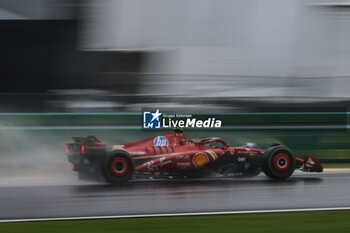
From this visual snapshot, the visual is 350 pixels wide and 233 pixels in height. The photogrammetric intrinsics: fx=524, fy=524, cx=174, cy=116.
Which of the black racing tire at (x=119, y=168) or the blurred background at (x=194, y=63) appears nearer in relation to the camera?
the black racing tire at (x=119, y=168)

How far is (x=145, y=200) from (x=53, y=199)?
1.24 metres

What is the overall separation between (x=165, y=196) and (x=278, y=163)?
240 cm

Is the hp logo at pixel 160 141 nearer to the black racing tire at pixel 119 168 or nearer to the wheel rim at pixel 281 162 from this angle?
the black racing tire at pixel 119 168

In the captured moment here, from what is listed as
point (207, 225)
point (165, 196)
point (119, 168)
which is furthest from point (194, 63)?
point (207, 225)

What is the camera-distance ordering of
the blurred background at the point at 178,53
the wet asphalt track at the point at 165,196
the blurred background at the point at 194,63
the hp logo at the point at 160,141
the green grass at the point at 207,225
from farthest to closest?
1. the blurred background at the point at 178,53
2. the blurred background at the point at 194,63
3. the hp logo at the point at 160,141
4. the wet asphalt track at the point at 165,196
5. the green grass at the point at 207,225

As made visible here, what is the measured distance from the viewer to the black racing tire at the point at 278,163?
864 centimetres

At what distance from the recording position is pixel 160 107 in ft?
38.1

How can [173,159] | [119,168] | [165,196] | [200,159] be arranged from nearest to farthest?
1. [165,196]
2. [119,168]
3. [173,159]
4. [200,159]

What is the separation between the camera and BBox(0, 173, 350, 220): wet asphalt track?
6395 mm

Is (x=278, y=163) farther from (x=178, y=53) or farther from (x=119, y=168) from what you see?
(x=178, y=53)

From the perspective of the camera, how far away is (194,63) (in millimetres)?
12109

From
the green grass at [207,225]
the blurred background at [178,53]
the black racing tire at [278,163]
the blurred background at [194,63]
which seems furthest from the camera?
the blurred background at [178,53]

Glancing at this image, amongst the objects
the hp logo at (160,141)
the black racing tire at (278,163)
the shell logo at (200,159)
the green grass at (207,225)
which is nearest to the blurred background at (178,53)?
the black racing tire at (278,163)

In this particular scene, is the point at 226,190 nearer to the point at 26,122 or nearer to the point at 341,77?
the point at 26,122
